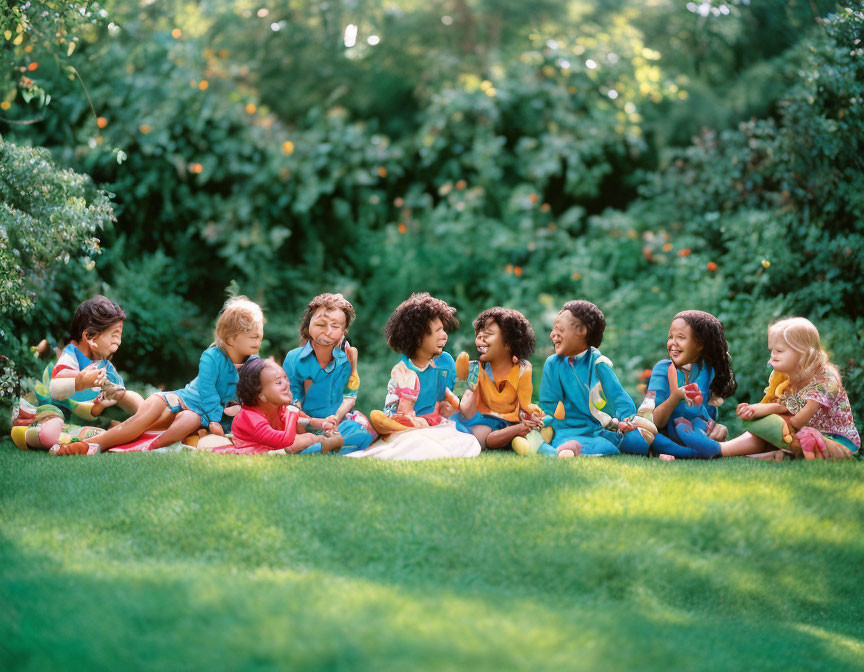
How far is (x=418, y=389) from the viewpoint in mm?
6570

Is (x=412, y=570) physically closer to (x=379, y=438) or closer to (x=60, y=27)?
(x=379, y=438)

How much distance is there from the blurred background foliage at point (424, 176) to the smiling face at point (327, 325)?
180cm

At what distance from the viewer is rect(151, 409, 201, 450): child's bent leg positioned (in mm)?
6375

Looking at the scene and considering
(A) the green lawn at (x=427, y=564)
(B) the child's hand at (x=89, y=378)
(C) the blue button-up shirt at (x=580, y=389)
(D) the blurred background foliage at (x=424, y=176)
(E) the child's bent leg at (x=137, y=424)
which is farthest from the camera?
(D) the blurred background foliage at (x=424, y=176)

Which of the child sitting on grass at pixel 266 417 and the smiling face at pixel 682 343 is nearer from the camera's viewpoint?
the child sitting on grass at pixel 266 417

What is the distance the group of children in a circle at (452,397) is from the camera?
6254mm

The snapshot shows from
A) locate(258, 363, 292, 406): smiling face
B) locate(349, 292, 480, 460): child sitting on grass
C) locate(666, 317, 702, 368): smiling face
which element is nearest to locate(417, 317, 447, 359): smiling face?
locate(349, 292, 480, 460): child sitting on grass

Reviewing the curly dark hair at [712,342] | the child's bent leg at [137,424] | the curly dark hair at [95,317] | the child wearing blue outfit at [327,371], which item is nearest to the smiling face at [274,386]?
the child wearing blue outfit at [327,371]

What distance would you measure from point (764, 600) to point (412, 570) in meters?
1.82

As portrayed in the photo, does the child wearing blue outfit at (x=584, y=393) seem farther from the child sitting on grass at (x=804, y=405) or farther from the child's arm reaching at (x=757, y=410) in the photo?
the child sitting on grass at (x=804, y=405)

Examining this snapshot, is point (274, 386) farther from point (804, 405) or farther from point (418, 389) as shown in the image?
point (804, 405)

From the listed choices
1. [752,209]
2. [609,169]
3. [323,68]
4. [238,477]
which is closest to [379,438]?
[238,477]

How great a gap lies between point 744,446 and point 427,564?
123 inches

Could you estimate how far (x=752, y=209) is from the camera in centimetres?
920
